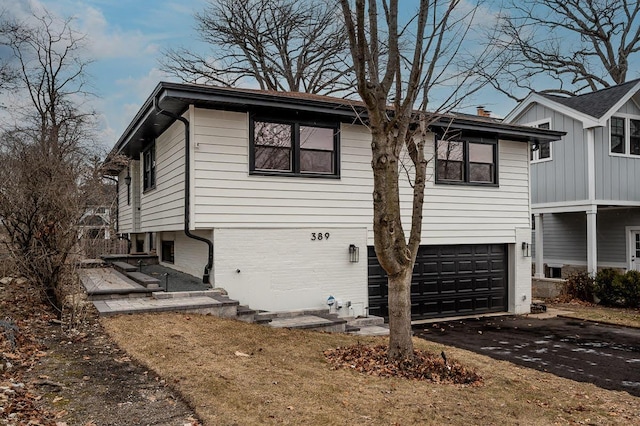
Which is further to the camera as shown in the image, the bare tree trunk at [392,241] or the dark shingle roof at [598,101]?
the dark shingle roof at [598,101]

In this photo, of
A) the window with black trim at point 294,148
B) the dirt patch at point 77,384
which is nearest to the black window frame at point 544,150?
the window with black trim at point 294,148

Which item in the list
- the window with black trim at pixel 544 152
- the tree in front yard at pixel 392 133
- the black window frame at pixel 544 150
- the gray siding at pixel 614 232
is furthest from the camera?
the gray siding at pixel 614 232

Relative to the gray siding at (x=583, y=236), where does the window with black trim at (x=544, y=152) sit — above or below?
above

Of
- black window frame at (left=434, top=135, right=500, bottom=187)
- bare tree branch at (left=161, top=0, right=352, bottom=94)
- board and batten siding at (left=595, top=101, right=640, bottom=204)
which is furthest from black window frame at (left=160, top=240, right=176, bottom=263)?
bare tree branch at (left=161, top=0, right=352, bottom=94)

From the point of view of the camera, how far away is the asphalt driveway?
23.7 ft

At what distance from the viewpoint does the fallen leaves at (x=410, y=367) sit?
5.77m

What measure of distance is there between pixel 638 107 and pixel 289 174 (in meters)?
13.1

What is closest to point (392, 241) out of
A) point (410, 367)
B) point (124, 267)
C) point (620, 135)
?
point (410, 367)

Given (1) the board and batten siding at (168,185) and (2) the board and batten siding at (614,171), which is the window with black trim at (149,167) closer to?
(1) the board and batten siding at (168,185)

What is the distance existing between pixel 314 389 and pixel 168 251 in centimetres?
987

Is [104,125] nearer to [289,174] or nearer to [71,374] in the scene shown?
[289,174]

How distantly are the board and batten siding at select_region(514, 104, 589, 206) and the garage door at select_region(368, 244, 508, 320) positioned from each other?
4.52m

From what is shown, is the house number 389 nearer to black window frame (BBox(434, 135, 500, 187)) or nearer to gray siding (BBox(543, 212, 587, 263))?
black window frame (BBox(434, 135, 500, 187))

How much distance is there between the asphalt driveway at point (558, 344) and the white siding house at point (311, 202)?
1.33 metres
